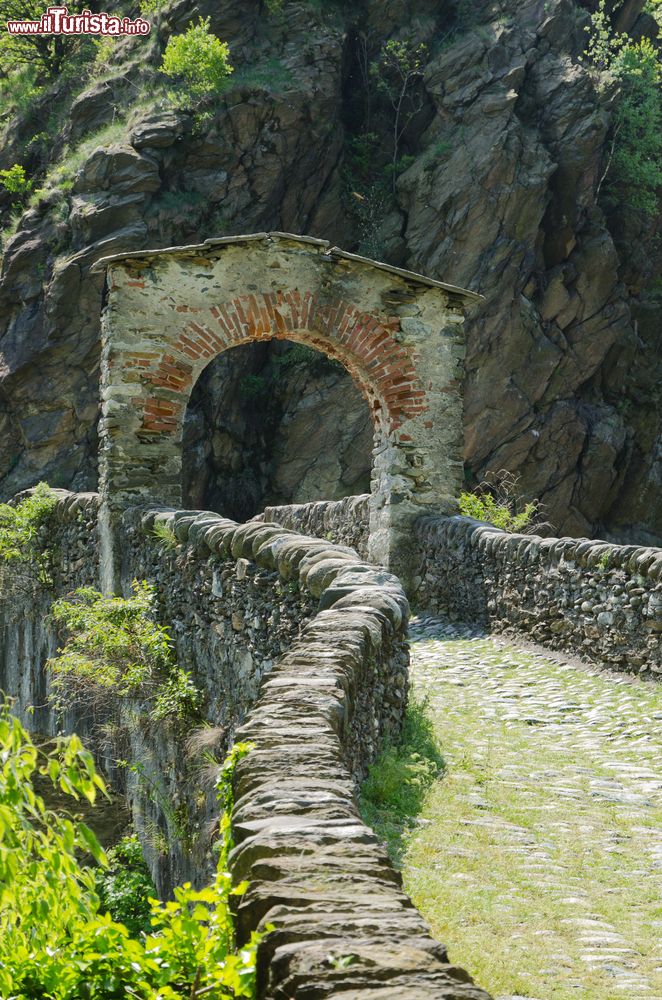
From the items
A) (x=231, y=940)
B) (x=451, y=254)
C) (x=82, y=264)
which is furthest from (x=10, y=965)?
(x=451, y=254)

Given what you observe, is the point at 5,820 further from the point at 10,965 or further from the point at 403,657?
the point at 403,657

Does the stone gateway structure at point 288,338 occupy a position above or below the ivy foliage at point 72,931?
above

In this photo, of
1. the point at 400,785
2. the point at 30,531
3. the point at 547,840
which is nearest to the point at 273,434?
the point at 30,531

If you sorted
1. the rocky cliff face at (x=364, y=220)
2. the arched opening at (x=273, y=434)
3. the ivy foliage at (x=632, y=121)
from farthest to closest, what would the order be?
1. the ivy foliage at (x=632, y=121)
2. the arched opening at (x=273, y=434)
3. the rocky cliff face at (x=364, y=220)

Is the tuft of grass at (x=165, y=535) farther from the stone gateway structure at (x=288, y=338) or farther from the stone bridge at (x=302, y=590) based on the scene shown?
the stone gateway structure at (x=288, y=338)

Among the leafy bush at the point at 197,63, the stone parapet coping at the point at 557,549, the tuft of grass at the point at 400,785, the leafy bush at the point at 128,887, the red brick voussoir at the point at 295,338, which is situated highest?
the leafy bush at the point at 197,63

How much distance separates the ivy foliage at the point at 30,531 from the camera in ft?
39.7

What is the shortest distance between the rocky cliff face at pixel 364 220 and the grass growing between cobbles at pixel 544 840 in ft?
62.9

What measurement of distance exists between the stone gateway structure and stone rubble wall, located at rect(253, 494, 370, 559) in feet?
1.66

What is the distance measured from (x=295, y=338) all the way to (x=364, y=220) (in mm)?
16842

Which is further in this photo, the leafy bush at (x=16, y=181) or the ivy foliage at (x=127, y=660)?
the leafy bush at (x=16, y=181)

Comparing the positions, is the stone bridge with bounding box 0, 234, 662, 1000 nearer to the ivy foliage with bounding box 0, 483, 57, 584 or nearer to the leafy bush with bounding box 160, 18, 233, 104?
the ivy foliage with bounding box 0, 483, 57, 584

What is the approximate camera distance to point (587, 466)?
27.2 meters

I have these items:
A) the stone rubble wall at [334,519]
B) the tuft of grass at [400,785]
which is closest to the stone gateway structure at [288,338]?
the stone rubble wall at [334,519]
